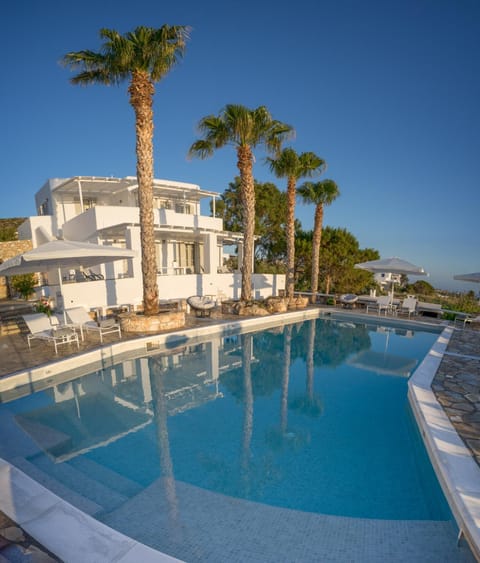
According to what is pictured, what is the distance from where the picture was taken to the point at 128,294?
1331 cm

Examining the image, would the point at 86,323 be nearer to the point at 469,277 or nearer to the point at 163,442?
the point at 163,442

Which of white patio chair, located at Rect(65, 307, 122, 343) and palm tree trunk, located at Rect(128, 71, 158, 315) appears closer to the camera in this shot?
white patio chair, located at Rect(65, 307, 122, 343)

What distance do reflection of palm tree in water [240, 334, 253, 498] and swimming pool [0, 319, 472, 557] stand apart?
0.08ft

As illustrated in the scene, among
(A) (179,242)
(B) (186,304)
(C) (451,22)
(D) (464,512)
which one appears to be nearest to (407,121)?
(C) (451,22)

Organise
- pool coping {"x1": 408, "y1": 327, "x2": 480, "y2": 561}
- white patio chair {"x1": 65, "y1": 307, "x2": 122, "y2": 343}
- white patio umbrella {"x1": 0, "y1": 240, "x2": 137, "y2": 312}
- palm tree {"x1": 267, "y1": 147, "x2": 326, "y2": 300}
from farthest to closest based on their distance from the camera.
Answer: palm tree {"x1": 267, "y1": 147, "x2": 326, "y2": 300}, white patio chair {"x1": 65, "y1": 307, "x2": 122, "y2": 343}, white patio umbrella {"x1": 0, "y1": 240, "x2": 137, "y2": 312}, pool coping {"x1": 408, "y1": 327, "x2": 480, "y2": 561}

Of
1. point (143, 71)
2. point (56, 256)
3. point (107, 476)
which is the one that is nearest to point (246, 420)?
point (107, 476)

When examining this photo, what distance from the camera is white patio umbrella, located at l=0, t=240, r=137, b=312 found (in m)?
7.61

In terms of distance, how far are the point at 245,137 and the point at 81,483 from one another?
44.6ft

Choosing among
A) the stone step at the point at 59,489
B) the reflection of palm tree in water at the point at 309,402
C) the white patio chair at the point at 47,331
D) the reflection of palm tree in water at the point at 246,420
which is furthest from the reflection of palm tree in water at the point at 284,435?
the white patio chair at the point at 47,331

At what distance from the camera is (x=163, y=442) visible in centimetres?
523

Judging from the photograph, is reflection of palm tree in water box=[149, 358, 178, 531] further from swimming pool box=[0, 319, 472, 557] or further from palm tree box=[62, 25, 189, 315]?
palm tree box=[62, 25, 189, 315]

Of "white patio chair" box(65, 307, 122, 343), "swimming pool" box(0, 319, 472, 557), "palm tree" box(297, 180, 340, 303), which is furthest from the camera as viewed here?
"palm tree" box(297, 180, 340, 303)

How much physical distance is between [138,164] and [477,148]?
77.7 feet

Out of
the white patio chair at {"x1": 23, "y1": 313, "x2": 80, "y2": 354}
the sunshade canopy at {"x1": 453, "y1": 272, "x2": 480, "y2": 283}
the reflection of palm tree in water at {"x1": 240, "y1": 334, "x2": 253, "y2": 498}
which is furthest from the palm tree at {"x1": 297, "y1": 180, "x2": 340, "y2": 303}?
the white patio chair at {"x1": 23, "y1": 313, "x2": 80, "y2": 354}
